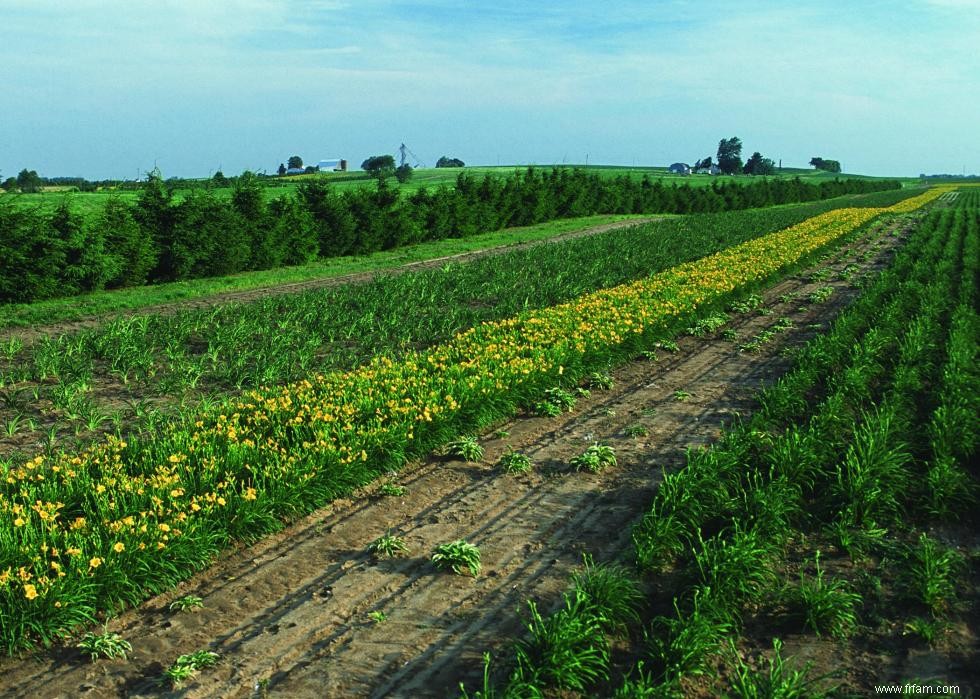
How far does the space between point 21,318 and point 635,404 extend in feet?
36.2

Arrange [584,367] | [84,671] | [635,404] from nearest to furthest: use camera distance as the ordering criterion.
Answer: [84,671], [635,404], [584,367]

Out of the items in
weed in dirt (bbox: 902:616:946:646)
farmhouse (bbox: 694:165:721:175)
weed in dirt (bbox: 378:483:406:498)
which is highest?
farmhouse (bbox: 694:165:721:175)

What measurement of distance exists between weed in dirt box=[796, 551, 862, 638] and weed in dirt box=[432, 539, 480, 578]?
213cm

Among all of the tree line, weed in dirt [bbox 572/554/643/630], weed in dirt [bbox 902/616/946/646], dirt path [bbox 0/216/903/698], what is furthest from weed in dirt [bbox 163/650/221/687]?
the tree line

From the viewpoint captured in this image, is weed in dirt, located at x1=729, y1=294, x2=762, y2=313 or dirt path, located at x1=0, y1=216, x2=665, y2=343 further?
weed in dirt, located at x1=729, y1=294, x2=762, y2=313

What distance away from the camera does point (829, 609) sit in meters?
4.43

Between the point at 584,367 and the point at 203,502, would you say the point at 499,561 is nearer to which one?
the point at 203,502

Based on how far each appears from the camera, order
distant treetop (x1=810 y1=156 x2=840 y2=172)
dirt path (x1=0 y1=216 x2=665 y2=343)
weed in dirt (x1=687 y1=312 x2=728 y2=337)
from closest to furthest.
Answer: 1. dirt path (x1=0 y1=216 x2=665 y2=343)
2. weed in dirt (x1=687 y1=312 x2=728 y2=337)
3. distant treetop (x1=810 y1=156 x2=840 y2=172)

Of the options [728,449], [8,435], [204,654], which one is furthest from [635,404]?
[8,435]

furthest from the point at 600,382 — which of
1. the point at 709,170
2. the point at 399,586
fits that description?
the point at 709,170

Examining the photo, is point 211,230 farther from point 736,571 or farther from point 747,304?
point 736,571

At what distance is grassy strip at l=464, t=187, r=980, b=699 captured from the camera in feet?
13.0

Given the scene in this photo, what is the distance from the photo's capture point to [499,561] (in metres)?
5.19

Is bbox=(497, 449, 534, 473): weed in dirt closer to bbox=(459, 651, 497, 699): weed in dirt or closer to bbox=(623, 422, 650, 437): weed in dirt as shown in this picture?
bbox=(623, 422, 650, 437): weed in dirt
